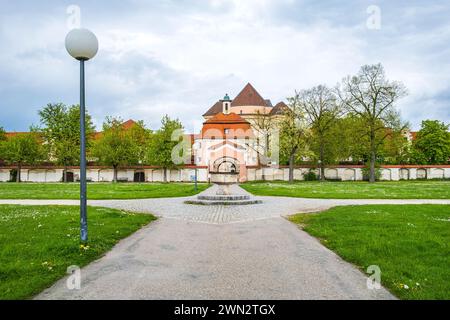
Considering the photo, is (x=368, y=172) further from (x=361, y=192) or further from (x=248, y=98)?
(x=248, y=98)

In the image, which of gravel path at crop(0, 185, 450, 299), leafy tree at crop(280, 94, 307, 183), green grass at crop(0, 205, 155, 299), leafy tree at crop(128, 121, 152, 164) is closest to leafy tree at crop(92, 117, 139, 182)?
leafy tree at crop(128, 121, 152, 164)

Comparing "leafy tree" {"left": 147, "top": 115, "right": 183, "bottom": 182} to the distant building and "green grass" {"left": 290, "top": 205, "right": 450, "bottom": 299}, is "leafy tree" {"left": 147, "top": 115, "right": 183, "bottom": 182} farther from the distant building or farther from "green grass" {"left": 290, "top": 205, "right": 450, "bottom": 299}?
"green grass" {"left": 290, "top": 205, "right": 450, "bottom": 299}

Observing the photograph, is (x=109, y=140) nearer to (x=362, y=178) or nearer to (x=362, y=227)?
(x=362, y=178)

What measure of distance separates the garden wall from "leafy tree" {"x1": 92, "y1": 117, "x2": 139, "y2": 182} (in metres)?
2.40

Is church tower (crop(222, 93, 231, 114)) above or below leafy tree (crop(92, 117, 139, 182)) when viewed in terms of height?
above

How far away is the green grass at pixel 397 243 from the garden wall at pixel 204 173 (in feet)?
143

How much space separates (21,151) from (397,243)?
6003 cm

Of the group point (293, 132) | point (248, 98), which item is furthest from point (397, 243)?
point (248, 98)

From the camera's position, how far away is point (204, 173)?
5706cm

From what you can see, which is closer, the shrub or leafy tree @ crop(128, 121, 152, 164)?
the shrub

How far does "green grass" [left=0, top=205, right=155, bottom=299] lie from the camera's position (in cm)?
550

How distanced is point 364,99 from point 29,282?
158 ft

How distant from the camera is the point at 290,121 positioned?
49.8 metres
